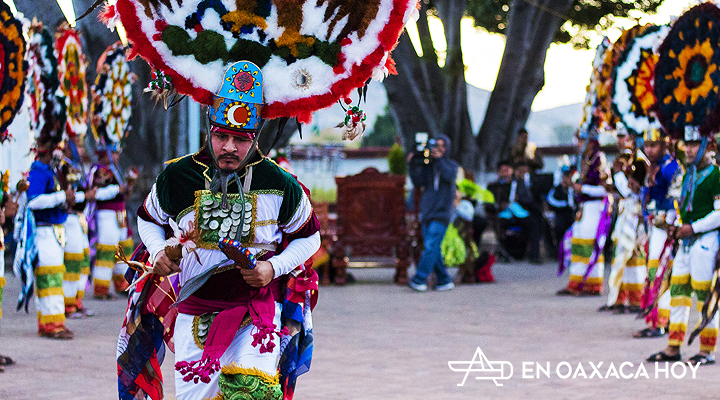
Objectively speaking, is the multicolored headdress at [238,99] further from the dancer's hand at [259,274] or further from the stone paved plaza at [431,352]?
the stone paved plaza at [431,352]

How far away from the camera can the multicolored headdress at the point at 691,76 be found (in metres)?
7.74

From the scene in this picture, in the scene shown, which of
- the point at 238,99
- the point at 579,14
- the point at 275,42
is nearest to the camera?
the point at 238,99

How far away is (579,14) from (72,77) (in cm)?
1261

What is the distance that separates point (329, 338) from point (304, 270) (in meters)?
4.47

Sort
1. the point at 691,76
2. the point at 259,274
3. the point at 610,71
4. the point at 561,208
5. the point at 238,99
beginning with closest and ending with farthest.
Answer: the point at 259,274
the point at 238,99
the point at 691,76
the point at 610,71
the point at 561,208

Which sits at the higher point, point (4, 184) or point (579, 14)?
point (579, 14)

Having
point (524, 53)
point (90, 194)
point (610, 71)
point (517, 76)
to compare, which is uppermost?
point (524, 53)

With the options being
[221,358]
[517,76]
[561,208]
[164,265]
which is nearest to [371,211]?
[561,208]

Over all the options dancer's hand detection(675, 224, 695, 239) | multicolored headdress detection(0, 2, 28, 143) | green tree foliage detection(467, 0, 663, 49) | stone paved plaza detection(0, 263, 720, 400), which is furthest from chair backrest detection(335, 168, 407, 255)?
multicolored headdress detection(0, 2, 28, 143)

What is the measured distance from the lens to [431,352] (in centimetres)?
802

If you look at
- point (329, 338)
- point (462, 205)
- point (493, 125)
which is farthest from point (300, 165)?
point (329, 338)

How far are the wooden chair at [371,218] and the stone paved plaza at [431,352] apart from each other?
149 cm

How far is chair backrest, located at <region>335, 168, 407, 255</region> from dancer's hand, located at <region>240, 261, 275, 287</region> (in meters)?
9.78

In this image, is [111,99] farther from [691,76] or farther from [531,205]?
[531,205]
